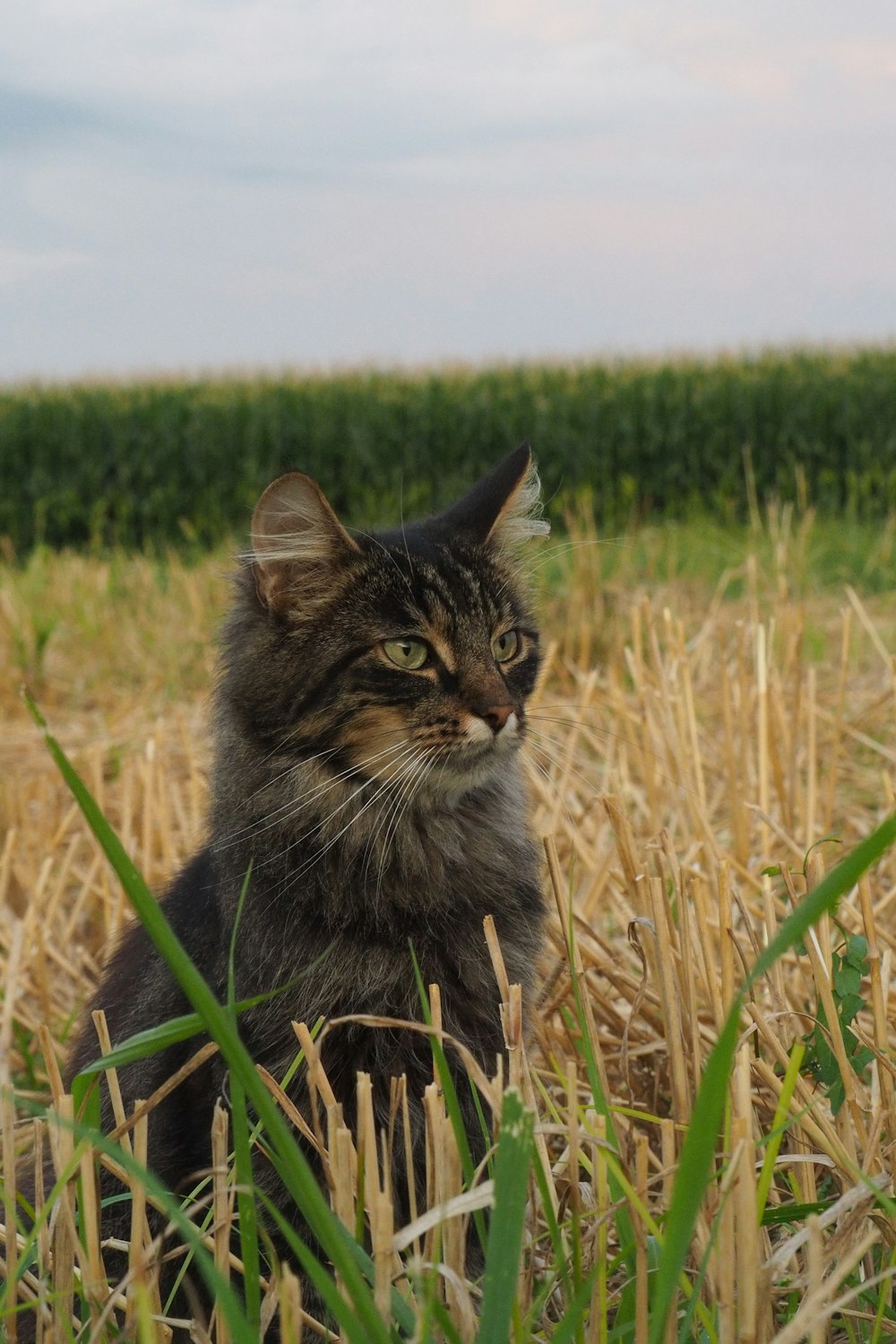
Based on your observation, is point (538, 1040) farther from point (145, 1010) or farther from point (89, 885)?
point (89, 885)

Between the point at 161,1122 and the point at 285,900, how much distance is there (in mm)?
453

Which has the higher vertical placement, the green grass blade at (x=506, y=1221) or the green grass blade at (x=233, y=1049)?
the green grass blade at (x=233, y=1049)

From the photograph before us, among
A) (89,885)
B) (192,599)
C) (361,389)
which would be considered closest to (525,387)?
(361,389)

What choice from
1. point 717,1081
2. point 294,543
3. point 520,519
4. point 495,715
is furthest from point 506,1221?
point 520,519

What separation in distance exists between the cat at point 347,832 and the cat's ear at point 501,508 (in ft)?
0.59

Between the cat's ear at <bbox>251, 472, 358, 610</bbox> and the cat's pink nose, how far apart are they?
1.37ft

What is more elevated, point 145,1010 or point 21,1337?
point 145,1010

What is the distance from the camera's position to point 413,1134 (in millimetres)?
2201

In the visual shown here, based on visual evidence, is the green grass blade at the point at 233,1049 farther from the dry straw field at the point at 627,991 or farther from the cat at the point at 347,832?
the cat at the point at 347,832

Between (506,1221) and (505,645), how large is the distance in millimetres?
1473

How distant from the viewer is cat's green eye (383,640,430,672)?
7.75 ft

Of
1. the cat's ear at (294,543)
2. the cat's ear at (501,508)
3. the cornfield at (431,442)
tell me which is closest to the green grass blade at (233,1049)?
the cat's ear at (294,543)

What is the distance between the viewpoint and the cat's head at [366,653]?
230 centimetres

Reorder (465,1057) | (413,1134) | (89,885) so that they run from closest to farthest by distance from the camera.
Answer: (465,1057) → (413,1134) → (89,885)
